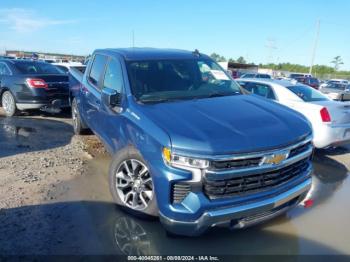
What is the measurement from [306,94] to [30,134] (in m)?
6.16

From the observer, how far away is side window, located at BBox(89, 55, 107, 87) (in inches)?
214

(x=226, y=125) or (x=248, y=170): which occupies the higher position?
(x=226, y=125)

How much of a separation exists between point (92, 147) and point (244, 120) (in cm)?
409

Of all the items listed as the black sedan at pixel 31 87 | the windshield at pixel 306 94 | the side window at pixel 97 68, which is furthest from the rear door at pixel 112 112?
the black sedan at pixel 31 87

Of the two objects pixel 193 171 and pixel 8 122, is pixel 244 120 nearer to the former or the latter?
pixel 193 171

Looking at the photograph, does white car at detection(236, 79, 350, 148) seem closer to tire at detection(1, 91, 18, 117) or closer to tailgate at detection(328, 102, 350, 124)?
tailgate at detection(328, 102, 350, 124)

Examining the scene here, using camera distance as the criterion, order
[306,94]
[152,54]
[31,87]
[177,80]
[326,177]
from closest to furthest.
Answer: [177,80] < [152,54] < [326,177] < [306,94] < [31,87]

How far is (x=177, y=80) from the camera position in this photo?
15.2 ft

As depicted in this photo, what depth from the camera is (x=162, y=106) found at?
393 centimetres

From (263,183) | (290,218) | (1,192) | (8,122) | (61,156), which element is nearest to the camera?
(263,183)

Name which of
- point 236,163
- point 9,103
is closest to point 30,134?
point 9,103

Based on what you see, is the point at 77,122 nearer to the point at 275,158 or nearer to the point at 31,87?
the point at 31,87

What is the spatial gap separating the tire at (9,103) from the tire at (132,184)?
658 centimetres

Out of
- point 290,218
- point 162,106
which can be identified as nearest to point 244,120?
point 162,106
